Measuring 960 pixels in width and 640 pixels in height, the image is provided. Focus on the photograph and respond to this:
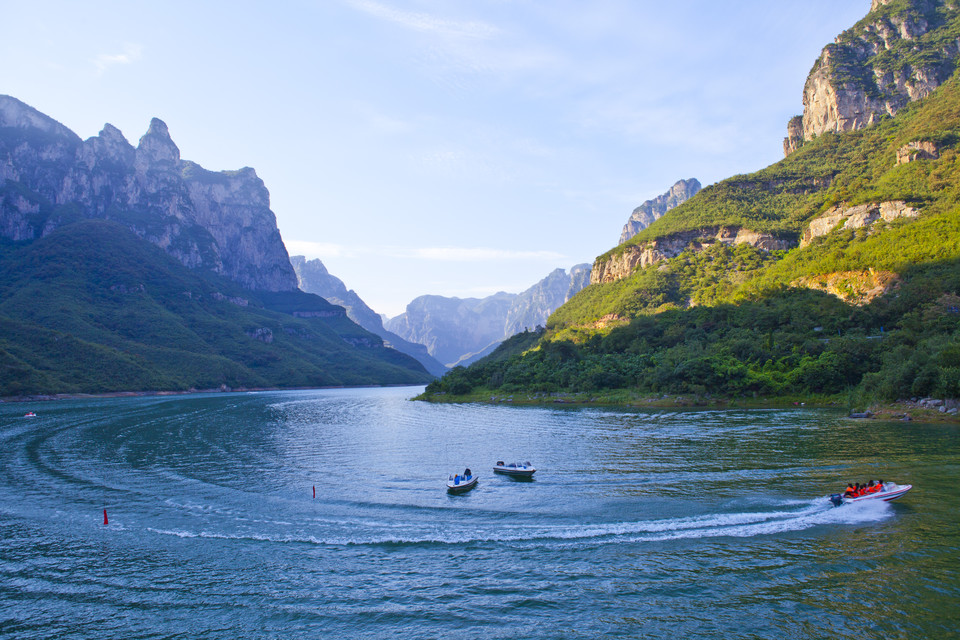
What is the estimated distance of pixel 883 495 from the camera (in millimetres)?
29609

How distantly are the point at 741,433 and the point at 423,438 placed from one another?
40.2 m

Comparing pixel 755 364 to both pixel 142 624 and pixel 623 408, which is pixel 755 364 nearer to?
pixel 623 408

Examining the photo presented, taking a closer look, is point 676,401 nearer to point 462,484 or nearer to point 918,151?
point 462,484

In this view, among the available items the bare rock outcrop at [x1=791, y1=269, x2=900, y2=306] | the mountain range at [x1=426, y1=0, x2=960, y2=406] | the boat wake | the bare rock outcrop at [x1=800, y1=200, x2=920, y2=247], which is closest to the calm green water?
the boat wake

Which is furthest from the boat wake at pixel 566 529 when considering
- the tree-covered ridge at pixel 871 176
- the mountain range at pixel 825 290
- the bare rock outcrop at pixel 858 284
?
the tree-covered ridge at pixel 871 176

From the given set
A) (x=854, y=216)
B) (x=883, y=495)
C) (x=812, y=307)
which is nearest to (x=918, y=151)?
(x=854, y=216)

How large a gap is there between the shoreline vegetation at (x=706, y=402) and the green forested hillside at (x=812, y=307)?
1.68 metres

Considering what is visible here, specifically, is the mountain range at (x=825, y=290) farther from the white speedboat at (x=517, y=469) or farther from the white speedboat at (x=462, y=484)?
the white speedboat at (x=462, y=484)

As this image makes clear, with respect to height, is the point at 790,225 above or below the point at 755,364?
above

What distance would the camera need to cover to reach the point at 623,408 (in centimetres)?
9762

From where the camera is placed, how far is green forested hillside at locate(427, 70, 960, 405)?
86.5 m

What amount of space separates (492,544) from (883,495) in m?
23.9

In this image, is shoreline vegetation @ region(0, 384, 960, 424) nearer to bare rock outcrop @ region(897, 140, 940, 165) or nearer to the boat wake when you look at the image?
the boat wake

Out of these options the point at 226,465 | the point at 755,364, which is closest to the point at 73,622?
the point at 226,465
